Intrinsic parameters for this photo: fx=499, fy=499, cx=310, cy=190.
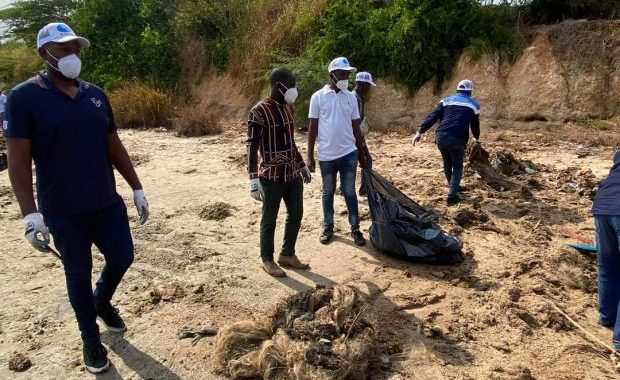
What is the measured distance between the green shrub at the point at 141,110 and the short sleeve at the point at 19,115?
11.3 metres

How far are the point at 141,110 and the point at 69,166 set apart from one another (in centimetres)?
1154

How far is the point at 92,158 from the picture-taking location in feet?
9.03

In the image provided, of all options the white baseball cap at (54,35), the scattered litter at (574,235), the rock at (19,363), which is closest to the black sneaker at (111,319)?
the rock at (19,363)

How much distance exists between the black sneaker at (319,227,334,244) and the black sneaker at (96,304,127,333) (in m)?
2.16

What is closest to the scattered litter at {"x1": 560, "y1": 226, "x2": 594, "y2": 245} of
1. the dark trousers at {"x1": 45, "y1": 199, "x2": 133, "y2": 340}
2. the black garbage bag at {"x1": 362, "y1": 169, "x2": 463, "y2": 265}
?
the black garbage bag at {"x1": 362, "y1": 169, "x2": 463, "y2": 265}

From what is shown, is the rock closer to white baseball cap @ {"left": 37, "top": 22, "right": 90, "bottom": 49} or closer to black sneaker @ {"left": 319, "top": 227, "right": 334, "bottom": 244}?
white baseball cap @ {"left": 37, "top": 22, "right": 90, "bottom": 49}

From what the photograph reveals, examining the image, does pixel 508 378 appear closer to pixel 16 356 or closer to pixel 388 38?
pixel 16 356

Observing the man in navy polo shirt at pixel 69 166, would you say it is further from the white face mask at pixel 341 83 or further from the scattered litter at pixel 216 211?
the scattered litter at pixel 216 211

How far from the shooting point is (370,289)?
401cm

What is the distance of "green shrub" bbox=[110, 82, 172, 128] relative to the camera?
1357 cm

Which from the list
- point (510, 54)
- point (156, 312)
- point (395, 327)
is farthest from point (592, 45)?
point (156, 312)

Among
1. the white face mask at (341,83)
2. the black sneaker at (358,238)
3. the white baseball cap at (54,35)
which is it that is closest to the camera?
the white baseball cap at (54,35)

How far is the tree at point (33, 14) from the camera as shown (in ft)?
66.6

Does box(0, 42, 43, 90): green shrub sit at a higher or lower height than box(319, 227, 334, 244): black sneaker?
higher
